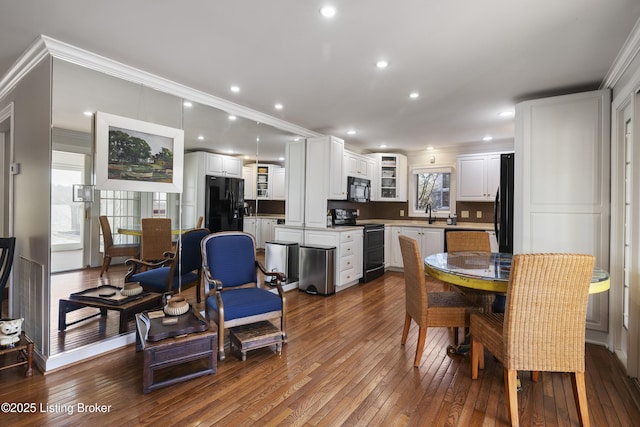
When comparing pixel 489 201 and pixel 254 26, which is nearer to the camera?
pixel 254 26

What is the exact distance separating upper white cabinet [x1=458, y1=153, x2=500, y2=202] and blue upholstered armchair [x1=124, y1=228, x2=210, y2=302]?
4.40 metres

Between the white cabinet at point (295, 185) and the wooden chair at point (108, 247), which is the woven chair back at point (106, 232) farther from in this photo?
the white cabinet at point (295, 185)

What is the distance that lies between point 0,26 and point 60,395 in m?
2.46

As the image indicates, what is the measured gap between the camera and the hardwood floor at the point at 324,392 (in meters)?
1.91

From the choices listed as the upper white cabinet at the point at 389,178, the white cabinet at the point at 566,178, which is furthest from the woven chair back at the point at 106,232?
the upper white cabinet at the point at 389,178

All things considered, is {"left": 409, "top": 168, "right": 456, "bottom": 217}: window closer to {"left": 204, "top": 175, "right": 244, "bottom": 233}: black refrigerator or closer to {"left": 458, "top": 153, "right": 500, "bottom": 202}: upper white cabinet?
{"left": 458, "top": 153, "right": 500, "bottom": 202}: upper white cabinet

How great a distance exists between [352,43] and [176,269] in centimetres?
255

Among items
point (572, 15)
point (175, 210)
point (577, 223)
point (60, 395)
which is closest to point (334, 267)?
point (175, 210)

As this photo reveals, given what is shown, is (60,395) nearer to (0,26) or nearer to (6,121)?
(0,26)

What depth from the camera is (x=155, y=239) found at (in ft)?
10.1

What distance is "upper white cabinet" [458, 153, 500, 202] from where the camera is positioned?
17.9 ft

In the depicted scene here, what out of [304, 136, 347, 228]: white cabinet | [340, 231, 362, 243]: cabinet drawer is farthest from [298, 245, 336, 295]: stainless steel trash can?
[304, 136, 347, 228]: white cabinet

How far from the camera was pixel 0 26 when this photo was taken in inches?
85.2

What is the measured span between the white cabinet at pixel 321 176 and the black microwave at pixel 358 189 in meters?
0.47
